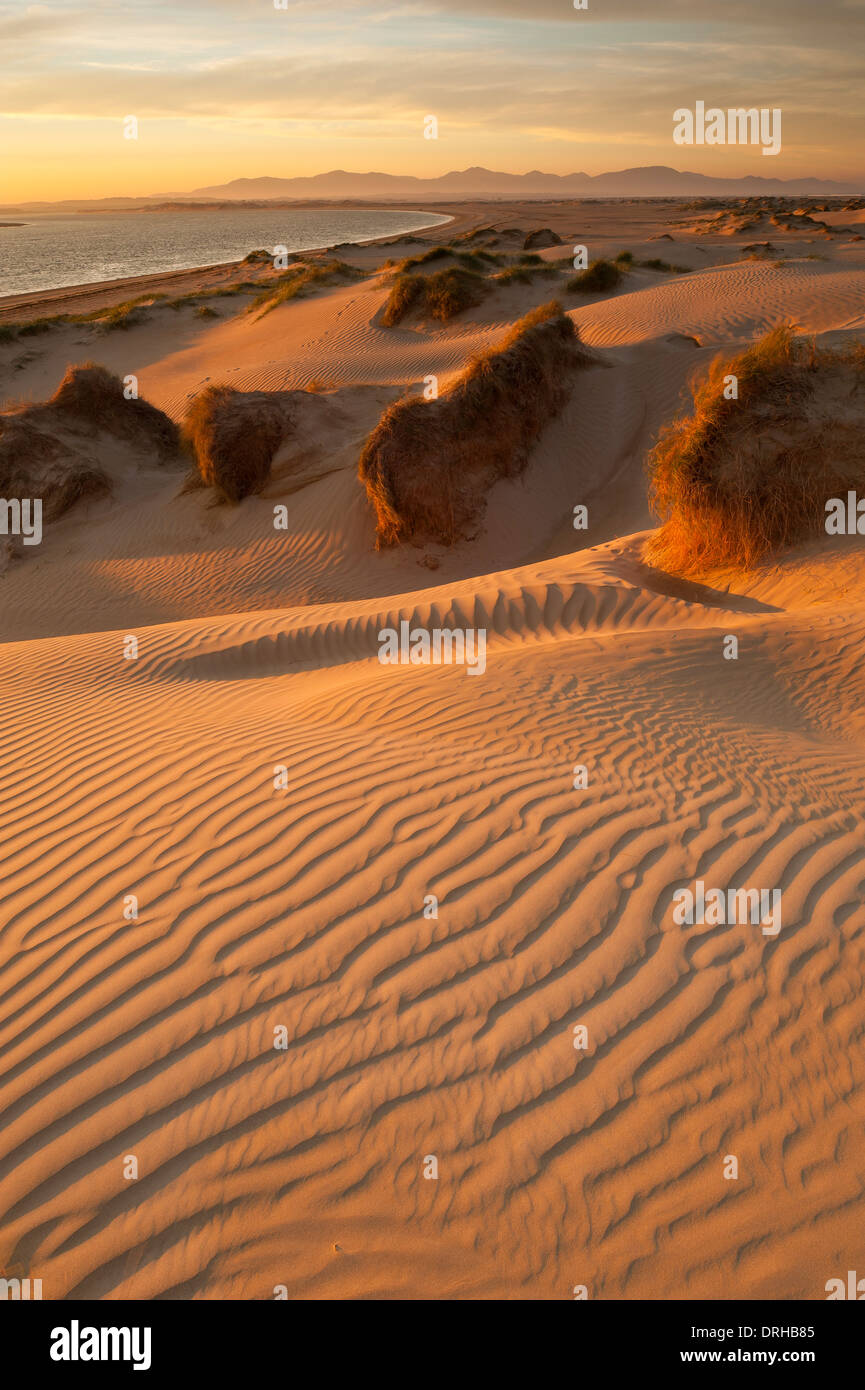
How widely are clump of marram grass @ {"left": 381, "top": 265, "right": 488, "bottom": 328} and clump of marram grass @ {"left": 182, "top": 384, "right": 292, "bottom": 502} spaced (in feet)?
38.6

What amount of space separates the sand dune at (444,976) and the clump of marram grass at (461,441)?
605 centimetres

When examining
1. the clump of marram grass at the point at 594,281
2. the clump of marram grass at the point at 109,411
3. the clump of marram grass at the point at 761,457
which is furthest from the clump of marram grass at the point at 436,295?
the clump of marram grass at the point at 761,457

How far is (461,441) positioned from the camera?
491 inches

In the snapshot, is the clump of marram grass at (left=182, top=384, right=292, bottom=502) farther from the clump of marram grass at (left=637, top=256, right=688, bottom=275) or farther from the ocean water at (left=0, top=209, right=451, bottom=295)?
the ocean water at (left=0, top=209, right=451, bottom=295)

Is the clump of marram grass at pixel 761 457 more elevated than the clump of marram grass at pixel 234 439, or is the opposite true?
the clump of marram grass at pixel 234 439

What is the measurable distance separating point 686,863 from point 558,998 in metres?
0.88

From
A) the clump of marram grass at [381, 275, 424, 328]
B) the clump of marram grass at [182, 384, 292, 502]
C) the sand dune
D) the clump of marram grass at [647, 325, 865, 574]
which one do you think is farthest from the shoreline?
the sand dune

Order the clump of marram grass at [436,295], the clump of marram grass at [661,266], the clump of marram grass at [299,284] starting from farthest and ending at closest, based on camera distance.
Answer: the clump of marram grass at [299,284], the clump of marram grass at [661,266], the clump of marram grass at [436,295]

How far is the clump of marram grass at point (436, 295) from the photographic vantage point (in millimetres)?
24438

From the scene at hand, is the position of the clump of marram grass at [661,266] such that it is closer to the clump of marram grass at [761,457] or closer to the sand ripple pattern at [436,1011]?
the clump of marram grass at [761,457]

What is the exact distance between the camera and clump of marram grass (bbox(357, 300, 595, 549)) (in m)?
11.9

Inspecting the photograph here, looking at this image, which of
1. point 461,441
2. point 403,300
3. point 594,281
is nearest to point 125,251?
point 403,300
